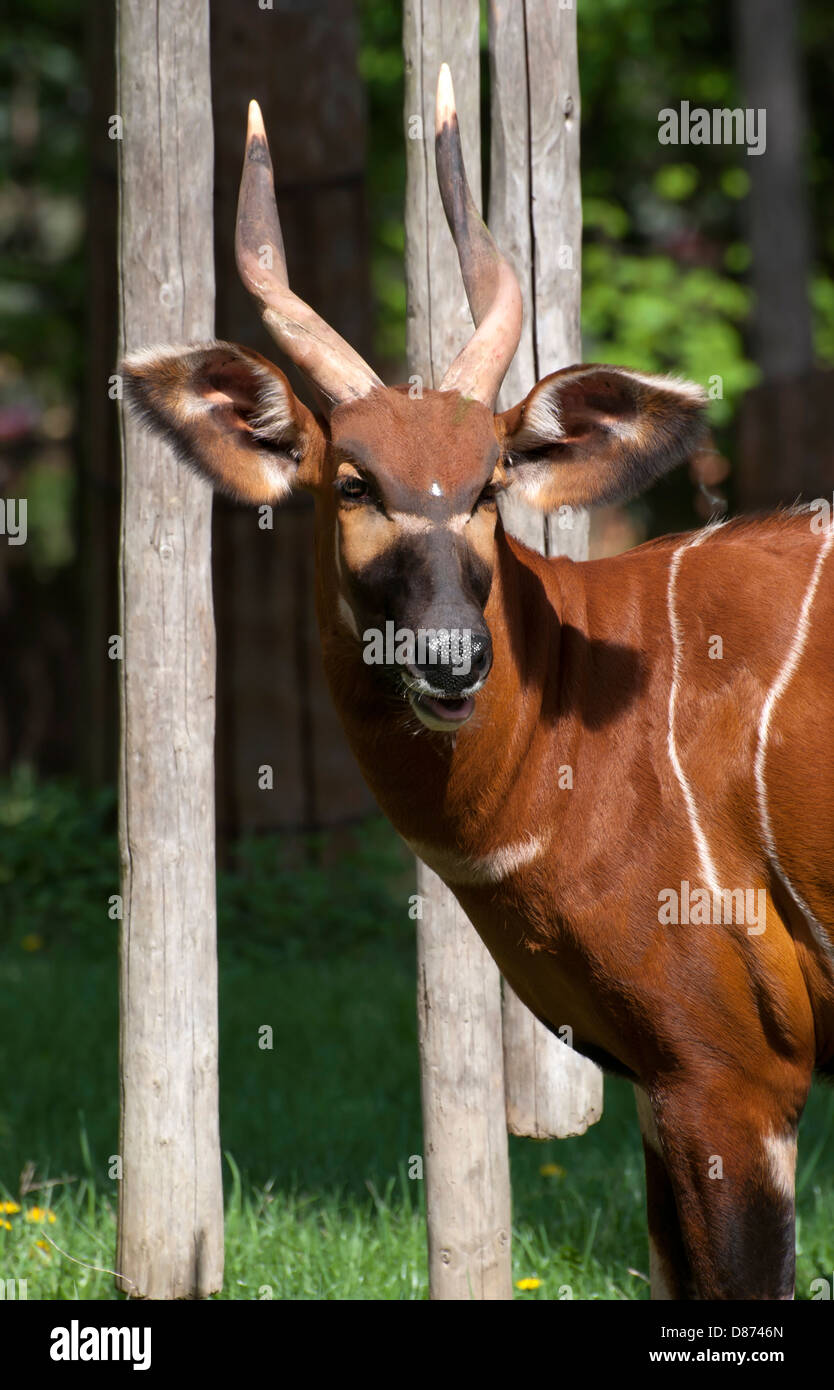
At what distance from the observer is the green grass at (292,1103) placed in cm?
445

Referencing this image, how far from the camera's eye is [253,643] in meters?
8.45

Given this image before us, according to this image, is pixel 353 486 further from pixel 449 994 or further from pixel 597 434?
pixel 449 994

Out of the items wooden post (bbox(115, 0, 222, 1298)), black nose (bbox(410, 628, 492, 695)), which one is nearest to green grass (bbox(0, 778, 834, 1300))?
wooden post (bbox(115, 0, 222, 1298))

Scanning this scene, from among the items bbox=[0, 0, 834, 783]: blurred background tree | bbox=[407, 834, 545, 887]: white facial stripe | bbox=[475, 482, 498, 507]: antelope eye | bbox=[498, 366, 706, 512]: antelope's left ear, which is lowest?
bbox=[407, 834, 545, 887]: white facial stripe

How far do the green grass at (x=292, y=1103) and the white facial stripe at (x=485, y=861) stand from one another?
1.37 meters

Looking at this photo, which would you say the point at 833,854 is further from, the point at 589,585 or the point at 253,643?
the point at 253,643

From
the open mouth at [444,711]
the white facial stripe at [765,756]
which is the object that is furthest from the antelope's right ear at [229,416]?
the white facial stripe at [765,756]

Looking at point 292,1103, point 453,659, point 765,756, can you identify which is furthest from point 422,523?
point 292,1103

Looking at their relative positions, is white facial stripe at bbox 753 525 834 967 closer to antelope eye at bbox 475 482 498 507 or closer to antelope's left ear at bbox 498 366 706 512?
antelope's left ear at bbox 498 366 706 512

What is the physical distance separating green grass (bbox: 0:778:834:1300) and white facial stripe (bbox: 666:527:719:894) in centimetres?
150

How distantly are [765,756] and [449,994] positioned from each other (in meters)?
1.12

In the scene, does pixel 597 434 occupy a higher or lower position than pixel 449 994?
higher

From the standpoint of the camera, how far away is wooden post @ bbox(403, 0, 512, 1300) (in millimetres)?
4047

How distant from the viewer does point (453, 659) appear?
9.87 ft
